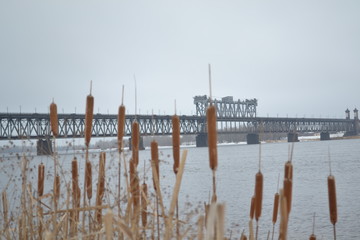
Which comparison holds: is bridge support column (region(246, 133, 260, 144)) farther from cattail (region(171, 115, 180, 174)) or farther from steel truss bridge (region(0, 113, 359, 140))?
cattail (region(171, 115, 180, 174))

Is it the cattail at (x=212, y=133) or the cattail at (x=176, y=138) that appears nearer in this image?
the cattail at (x=212, y=133)

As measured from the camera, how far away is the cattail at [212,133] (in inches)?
75.9

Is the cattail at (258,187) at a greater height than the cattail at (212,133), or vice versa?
the cattail at (212,133)

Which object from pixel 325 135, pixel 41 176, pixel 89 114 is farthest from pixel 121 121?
pixel 325 135

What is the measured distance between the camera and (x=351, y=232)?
12594 mm

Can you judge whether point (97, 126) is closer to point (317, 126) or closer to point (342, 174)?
point (342, 174)

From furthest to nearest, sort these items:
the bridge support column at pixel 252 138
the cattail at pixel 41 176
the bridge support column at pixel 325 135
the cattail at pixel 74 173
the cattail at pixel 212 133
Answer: the bridge support column at pixel 325 135, the bridge support column at pixel 252 138, the cattail at pixel 41 176, the cattail at pixel 74 173, the cattail at pixel 212 133

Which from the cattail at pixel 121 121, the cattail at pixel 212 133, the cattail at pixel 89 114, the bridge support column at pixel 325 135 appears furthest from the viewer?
the bridge support column at pixel 325 135

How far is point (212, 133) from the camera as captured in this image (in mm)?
1969

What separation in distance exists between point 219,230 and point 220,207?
6.3 inches

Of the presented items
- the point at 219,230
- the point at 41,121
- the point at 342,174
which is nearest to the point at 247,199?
the point at 342,174

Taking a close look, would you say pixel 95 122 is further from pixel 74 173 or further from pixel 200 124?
pixel 74 173

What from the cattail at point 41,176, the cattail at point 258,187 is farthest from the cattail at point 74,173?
the cattail at point 258,187

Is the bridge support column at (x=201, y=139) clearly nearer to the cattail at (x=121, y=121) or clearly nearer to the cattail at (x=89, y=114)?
the cattail at (x=121, y=121)
